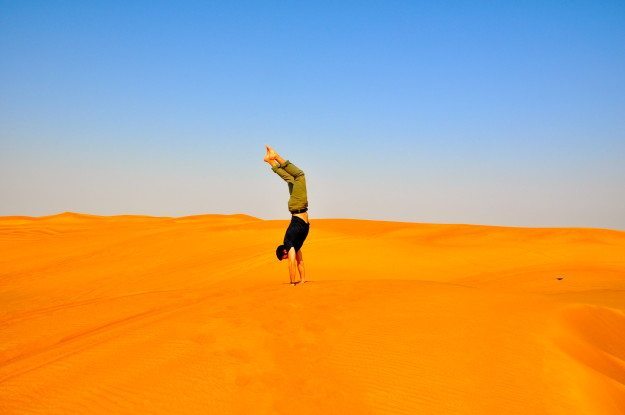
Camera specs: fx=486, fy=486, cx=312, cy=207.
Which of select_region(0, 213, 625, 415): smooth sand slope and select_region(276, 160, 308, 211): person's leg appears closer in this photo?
select_region(0, 213, 625, 415): smooth sand slope

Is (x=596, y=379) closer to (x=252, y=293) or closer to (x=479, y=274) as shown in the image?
(x=252, y=293)

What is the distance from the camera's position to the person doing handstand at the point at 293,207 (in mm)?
7000

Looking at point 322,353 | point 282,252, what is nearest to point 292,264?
point 282,252

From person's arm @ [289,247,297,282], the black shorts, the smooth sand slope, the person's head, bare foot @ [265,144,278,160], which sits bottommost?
the smooth sand slope

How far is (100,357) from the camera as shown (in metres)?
Result: 4.50

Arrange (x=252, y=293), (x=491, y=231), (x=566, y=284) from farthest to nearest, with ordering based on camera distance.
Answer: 1. (x=491, y=231)
2. (x=566, y=284)
3. (x=252, y=293)

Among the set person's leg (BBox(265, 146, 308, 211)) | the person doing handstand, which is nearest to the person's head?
the person doing handstand

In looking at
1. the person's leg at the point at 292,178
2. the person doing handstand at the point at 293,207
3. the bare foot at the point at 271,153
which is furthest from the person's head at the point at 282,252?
the bare foot at the point at 271,153

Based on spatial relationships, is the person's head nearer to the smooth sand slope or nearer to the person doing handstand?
the person doing handstand

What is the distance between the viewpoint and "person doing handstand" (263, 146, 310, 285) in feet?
23.0

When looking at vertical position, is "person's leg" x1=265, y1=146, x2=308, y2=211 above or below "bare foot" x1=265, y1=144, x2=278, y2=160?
below

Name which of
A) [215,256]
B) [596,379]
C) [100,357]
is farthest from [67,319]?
[215,256]

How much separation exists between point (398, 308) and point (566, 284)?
7024mm

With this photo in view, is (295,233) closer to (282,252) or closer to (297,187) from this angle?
(282,252)
